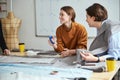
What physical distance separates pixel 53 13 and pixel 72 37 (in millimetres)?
1414

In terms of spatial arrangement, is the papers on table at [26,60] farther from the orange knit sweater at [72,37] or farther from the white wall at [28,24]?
the white wall at [28,24]

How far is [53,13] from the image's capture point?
13.6 ft

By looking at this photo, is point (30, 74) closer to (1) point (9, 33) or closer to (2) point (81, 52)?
(2) point (81, 52)

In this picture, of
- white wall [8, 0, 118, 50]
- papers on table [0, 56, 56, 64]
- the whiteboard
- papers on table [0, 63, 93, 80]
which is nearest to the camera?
papers on table [0, 63, 93, 80]

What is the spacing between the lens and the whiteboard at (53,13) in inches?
156

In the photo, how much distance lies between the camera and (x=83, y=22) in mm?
4016

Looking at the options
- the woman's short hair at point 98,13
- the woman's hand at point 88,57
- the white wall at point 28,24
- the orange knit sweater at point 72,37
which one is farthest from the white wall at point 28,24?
the woman's hand at point 88,57

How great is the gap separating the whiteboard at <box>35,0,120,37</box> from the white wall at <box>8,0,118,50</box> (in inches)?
3.9

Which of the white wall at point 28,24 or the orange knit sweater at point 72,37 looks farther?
the white wall at point 28,24

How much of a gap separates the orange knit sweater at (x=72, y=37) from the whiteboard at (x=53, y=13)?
118 centimetres

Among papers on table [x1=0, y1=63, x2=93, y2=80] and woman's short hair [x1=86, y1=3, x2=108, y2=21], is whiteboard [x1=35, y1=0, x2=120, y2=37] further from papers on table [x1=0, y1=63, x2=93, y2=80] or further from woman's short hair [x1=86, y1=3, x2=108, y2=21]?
papers on table [x1=0, y1=63, x2=93, y2=80]

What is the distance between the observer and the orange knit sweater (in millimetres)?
2773

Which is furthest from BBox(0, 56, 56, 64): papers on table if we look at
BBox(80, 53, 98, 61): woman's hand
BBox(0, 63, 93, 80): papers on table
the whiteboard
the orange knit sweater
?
the whiteboard

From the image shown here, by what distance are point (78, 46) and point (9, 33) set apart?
174 centimetres
